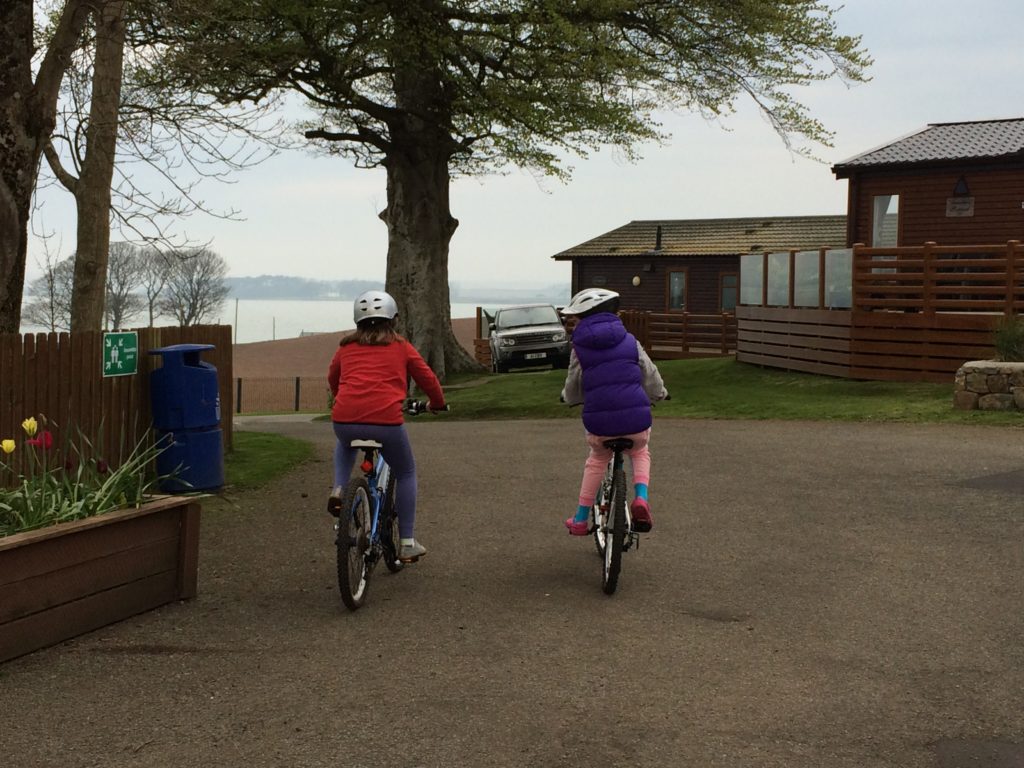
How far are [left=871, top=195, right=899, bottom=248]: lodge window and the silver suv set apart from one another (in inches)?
335

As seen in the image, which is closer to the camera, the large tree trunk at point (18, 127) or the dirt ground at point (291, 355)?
the large tree trunk at point (18, 127)

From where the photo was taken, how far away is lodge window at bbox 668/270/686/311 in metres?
46.4

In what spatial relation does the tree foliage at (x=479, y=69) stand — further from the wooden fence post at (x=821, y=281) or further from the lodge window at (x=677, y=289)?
the lodge window at (x=677, y=289)

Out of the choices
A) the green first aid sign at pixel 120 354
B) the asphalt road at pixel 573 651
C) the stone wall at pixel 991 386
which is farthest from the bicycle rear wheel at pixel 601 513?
the stone wall at pixel 991 386

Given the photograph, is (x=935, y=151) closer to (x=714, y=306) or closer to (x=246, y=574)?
(x=714, y=306)

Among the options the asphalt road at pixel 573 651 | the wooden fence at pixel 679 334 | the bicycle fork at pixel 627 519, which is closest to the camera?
the asphalt road at pixel 573 651

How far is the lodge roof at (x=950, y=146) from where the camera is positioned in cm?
2917

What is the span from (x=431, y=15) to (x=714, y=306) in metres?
23.2

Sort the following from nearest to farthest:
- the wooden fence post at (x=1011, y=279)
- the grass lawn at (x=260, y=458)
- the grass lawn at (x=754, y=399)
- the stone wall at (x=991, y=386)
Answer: the grass lawn at (x=260, y=458) < the stone wall at (x=991, y=386) < the grass lawn at (x=754, y=399) < the wooden fence post at (x=1011, y=279)

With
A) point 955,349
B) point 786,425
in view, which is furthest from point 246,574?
point 955,349

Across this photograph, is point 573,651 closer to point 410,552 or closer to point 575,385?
point 410,552

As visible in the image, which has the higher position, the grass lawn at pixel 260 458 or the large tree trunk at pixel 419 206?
the large tree trunk at pixel 419 206

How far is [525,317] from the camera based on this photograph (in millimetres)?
34656

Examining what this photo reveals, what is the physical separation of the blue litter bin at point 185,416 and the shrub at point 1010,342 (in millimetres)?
11640
